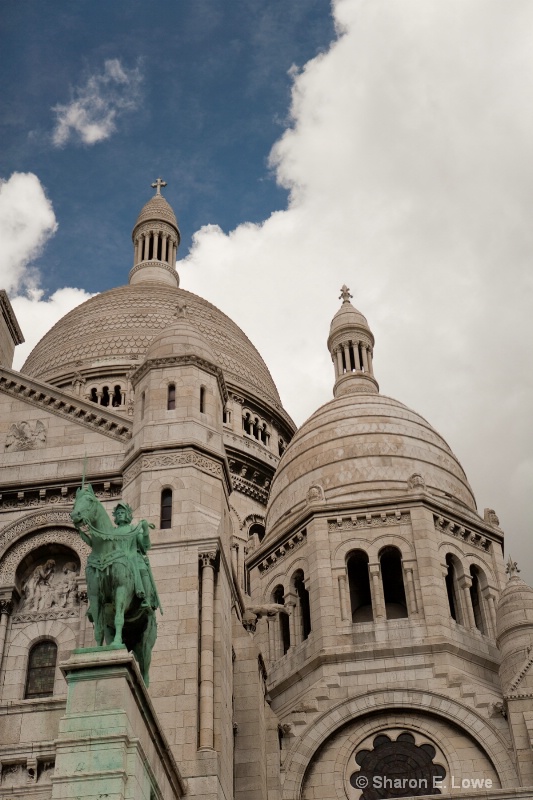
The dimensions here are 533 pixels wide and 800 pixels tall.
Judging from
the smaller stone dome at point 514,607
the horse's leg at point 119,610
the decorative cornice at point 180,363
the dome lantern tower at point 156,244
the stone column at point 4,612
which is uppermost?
the dome lantern tower at point 156,244

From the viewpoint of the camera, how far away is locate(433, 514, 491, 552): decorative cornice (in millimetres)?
35688

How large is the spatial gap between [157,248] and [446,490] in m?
34.7

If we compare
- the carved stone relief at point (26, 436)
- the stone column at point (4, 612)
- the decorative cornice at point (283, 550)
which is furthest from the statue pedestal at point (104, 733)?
the decorative cornice at point (283, 550)

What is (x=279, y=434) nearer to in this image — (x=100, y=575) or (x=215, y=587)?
(x=215, y=587)

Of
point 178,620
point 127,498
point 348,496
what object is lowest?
point 178,620

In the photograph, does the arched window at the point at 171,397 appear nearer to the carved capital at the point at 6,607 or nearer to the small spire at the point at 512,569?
the carved capital at the point at 6,607

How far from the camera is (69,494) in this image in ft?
85.3

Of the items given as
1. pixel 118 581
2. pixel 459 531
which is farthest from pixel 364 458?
pixel 118 581

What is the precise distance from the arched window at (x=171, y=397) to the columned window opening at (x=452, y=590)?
1197cm

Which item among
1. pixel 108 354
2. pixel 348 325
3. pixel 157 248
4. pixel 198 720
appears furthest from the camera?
pixel 157 248

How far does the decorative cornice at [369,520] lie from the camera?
3544 cm

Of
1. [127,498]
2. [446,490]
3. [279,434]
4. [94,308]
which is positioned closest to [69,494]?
[127,498]

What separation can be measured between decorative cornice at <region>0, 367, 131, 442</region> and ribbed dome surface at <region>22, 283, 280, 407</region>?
23.2m

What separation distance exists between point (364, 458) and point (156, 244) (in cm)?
3360
